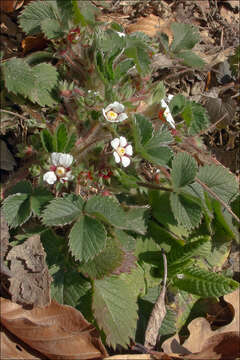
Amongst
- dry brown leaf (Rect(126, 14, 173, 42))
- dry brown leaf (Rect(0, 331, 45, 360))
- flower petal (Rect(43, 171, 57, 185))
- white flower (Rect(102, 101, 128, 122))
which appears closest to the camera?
dry brown leaf (Rect(0, 331, 45, 360))

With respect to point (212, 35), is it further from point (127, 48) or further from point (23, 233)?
point (23, 233)

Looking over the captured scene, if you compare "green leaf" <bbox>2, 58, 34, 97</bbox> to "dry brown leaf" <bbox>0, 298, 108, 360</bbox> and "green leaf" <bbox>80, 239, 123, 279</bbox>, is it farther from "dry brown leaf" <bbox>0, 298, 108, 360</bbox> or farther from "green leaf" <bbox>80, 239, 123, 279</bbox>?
"dry brown leaf" <bbox>0, 298, 108, 360</bbox>

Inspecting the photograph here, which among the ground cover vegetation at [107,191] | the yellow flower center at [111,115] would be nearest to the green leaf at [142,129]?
the ground cover vegetation at [107,191]

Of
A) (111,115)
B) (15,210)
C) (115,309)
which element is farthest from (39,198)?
(115,309)

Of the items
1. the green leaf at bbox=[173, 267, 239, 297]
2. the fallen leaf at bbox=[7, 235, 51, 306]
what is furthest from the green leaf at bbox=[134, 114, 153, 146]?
the green leaf at bbox=[173, 267, 239, 297]

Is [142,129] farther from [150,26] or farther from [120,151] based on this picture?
[150,26]

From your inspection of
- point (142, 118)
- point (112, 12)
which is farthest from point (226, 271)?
point (112, 12)
